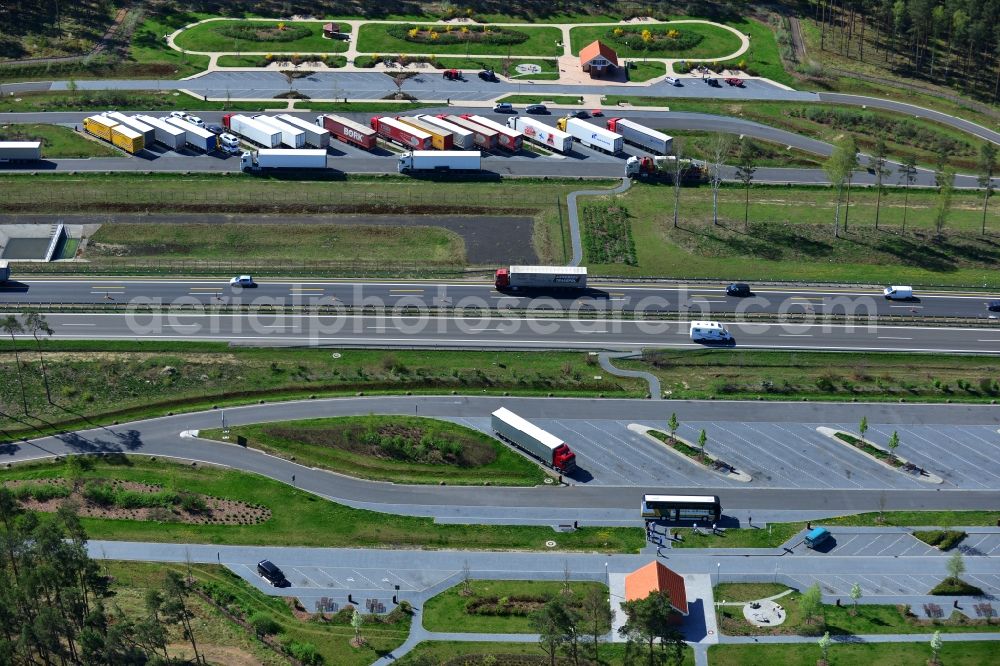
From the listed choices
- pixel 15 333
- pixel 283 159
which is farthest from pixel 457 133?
pixel 15 333

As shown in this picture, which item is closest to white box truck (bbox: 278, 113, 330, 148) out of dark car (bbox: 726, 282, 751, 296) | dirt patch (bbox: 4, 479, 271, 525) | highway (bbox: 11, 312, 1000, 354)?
highway (bbox: 11, 312, 1000, 354)

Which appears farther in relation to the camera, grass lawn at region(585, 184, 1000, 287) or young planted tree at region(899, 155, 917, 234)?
young planted tree at region(899, 155, 917, 234)

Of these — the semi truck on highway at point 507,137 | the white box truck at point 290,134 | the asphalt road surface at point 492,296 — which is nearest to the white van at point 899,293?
the asphalt road surface at point 492,296

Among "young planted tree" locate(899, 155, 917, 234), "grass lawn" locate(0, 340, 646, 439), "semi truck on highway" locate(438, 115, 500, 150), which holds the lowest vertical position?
"grass lawn" locate(0, 340, 646, 439)

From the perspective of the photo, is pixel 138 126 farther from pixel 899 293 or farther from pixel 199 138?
pixel 899 293

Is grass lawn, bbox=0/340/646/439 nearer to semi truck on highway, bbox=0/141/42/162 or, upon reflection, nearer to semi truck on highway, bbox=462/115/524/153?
semi truck on highway, bbox=0/141/42/162

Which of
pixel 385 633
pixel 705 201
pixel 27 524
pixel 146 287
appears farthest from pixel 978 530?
pixel 146 287
